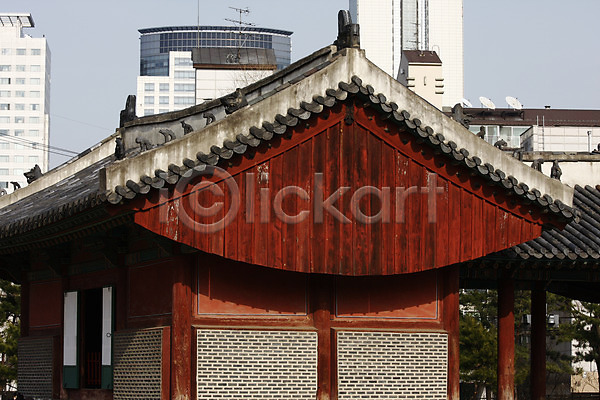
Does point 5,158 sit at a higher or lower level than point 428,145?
higher

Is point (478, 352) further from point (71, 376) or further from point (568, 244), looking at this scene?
point (71, 376)

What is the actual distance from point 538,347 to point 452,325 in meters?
6.61

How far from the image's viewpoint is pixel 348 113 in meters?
17.2

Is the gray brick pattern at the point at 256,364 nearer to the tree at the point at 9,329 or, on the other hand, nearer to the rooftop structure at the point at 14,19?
the tree at the point at 9,329

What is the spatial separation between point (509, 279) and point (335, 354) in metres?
5.50

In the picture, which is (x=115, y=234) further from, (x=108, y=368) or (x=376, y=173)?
(x=376, y=173)

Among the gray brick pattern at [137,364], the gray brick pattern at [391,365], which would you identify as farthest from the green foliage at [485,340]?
the gray brick pattern at [137,364]

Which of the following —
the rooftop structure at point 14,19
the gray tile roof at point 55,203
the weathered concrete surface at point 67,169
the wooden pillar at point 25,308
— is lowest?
the wooden pillar at point 25,308

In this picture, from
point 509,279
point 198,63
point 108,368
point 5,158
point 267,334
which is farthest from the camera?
point 5,158

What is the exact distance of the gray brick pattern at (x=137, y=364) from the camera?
17344 millimetres

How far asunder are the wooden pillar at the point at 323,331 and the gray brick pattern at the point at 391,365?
178mm

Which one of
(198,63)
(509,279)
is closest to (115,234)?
(509,279)

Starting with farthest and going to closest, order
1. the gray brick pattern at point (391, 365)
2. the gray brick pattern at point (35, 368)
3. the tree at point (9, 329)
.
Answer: the tree at point (9, 329), the gray brick pattern at point (35, 368), the gray brick pattern at point (391, 365)

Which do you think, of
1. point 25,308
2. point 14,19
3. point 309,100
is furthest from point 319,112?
point 14,19
